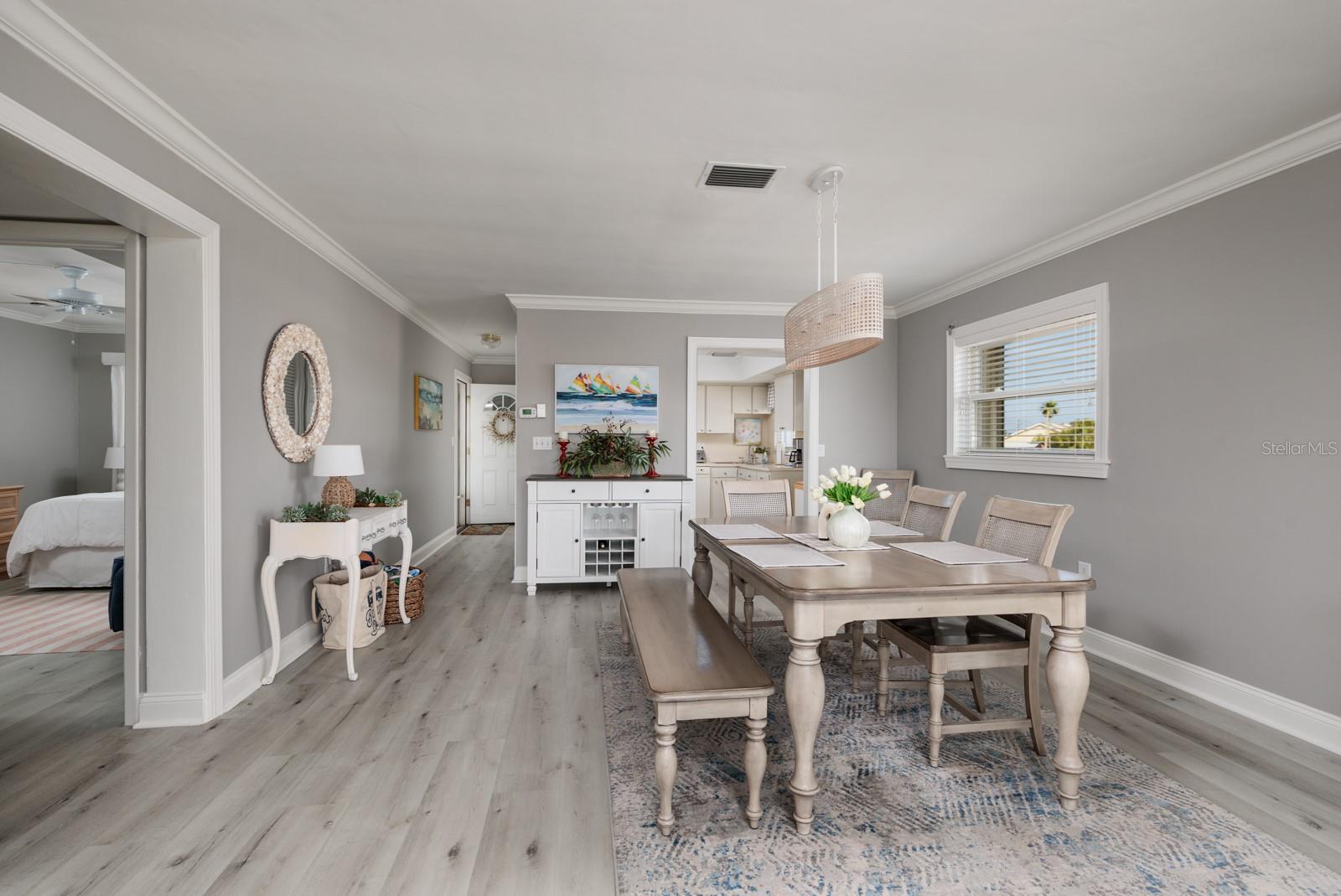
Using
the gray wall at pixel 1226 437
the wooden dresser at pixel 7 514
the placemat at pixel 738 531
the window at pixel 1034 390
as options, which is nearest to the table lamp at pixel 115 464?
the wooden dresser at pixel 7 514

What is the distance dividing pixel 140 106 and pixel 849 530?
3.02m

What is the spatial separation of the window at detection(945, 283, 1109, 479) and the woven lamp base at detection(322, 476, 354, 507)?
13.6ft

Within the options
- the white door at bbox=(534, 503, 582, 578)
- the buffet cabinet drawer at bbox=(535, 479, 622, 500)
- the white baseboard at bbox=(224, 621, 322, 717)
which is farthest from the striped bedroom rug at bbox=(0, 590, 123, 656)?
the buffet cabinet drawer at bbox=(535, 479, 622, 500)

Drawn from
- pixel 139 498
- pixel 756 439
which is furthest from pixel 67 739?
pixel 756 439

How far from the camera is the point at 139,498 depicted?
2424 millimetres

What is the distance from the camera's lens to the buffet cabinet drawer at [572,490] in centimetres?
457

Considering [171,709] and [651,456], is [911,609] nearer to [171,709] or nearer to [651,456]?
[171,709]

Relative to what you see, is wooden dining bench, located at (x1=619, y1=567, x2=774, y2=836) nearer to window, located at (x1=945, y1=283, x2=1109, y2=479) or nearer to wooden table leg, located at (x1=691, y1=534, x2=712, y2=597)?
wooden table leg, located at (x1=691, y1=534, x2=712, y2=597)

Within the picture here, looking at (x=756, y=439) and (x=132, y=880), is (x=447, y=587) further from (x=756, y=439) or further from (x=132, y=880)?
(x=756, y=439)

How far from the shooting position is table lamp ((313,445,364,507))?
10.4ft

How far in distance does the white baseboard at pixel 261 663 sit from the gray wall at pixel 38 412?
159 inches

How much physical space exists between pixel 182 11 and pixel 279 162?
3.14 feet

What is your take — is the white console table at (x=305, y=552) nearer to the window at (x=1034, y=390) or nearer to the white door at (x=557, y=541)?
the white door at (x=557, y=541)

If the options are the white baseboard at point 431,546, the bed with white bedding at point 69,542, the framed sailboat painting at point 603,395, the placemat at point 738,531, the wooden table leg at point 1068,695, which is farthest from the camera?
the white baseboard at point 431,546
